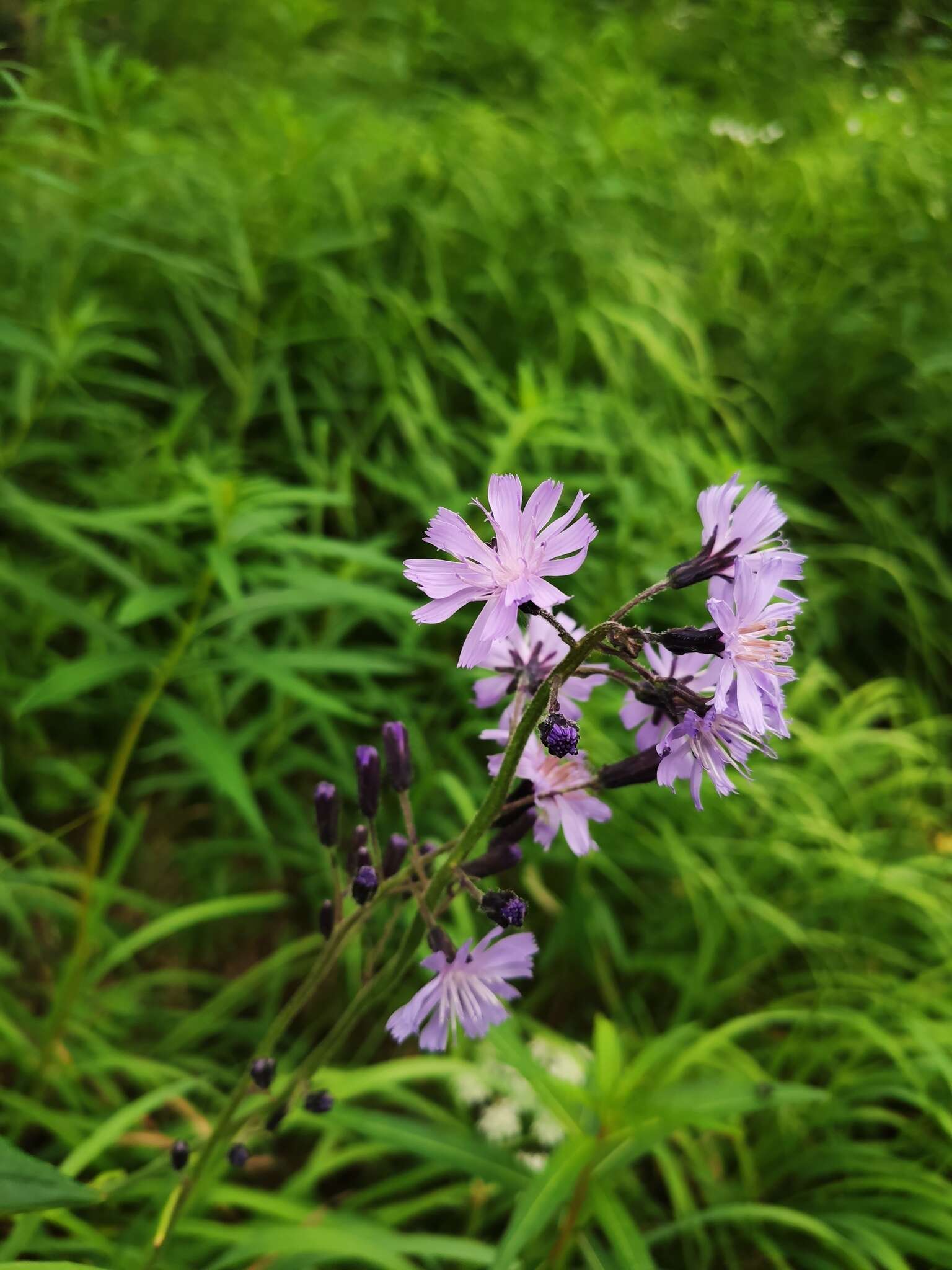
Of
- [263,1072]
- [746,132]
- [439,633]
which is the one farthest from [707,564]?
[746,132]

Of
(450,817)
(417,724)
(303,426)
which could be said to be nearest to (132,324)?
(303,426)

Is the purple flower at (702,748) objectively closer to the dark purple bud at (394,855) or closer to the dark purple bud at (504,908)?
the dark purple bud at (504,908)

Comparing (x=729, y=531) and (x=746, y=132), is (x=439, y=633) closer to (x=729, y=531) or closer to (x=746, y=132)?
(x=729, y=531)

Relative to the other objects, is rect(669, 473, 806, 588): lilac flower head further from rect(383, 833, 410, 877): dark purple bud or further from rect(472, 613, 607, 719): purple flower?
rect(383, 833, 410, 877): dark purple bud

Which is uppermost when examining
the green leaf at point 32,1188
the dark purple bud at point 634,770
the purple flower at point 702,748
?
the purple flower at point 702,748

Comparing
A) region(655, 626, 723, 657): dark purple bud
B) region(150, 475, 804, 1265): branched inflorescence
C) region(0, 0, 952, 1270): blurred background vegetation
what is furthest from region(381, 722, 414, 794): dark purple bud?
region(0, 0, 952, 1270): blurred background vegetation

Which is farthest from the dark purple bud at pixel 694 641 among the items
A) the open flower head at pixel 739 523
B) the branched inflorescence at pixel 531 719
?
the open flower head at pixel 739 523
